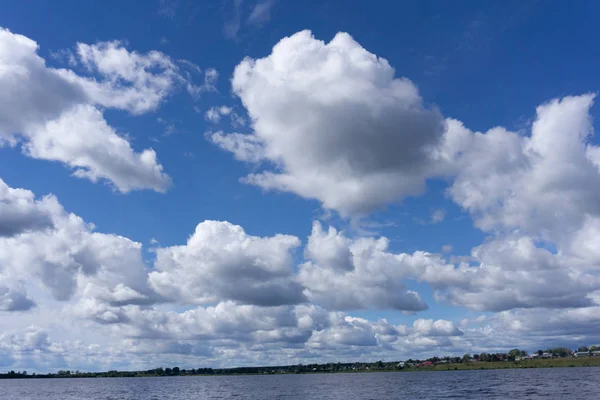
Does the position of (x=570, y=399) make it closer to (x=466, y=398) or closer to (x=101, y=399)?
(x=466, y=398)

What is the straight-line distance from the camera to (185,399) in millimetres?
170250

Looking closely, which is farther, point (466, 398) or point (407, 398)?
point (407, 398)

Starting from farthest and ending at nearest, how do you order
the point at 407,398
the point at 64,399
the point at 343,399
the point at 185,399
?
the point at 64,399 → the point at 185,399 → the point at 343,399 → the point at 407,398

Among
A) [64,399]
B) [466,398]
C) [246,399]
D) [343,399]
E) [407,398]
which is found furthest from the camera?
[64,399]

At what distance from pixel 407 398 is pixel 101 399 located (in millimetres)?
109691

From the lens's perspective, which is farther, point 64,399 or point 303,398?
point 64,399

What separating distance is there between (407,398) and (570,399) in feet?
137

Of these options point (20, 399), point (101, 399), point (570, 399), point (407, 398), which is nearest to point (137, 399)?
point (101, 399)

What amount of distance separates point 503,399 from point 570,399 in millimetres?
14821

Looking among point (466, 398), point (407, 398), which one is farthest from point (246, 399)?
point (466, 398)

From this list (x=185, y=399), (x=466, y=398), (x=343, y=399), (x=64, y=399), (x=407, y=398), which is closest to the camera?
(x=466, y=398)

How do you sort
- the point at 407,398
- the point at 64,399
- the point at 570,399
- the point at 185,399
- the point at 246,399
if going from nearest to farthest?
1. the point at 570,399
2. the point at 407,398
3. the point at 246,399
4. the point at 185,399
5. the point at 64,399

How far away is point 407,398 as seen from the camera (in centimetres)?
13700

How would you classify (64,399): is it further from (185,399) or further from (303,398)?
(303,398)
